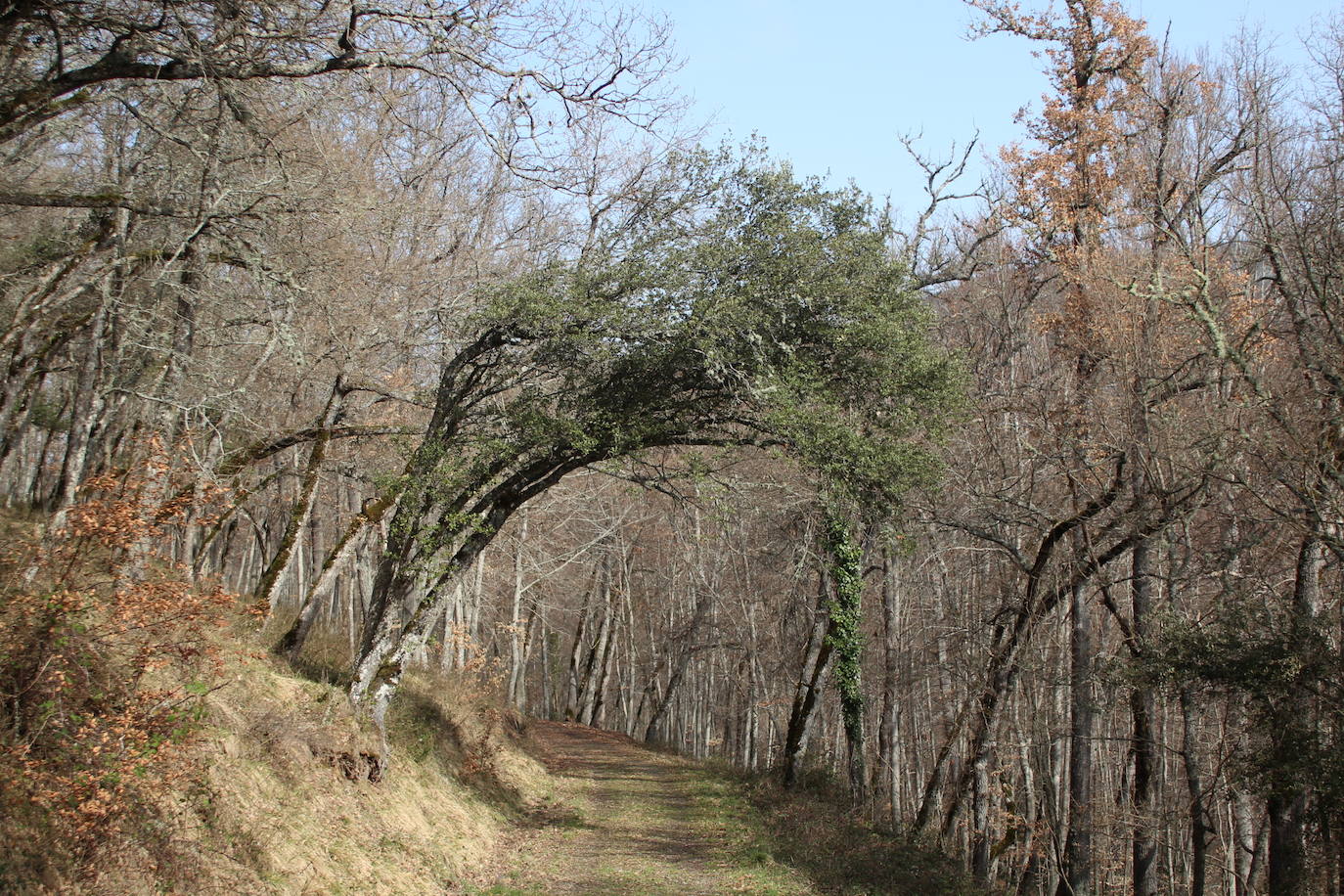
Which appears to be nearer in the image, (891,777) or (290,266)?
(290,266)

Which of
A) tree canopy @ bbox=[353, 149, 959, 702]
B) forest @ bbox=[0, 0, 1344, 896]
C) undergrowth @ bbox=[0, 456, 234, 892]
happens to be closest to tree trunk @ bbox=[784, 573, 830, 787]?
forest @ bbox=[0, 0, 1344, 896]

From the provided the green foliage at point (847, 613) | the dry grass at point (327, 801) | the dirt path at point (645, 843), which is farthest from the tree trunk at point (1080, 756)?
the dry grass at point (327, 801)

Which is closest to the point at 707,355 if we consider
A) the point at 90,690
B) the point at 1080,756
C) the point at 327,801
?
the point at 327,801

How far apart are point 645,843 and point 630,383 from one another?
6.75 meters

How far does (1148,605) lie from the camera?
1322cm

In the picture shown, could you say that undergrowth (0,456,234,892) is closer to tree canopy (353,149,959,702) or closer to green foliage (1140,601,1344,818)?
tree canopy (353,149,959,702)

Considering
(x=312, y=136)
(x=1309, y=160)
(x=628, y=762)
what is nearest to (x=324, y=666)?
(x=312, y=136)

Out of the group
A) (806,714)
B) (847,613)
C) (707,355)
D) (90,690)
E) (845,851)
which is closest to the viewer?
(90,690)

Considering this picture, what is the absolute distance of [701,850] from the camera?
499 inches

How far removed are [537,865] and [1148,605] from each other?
9.37m

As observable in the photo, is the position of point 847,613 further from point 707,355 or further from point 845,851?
point 707,355

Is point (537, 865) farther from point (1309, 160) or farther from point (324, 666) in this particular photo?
point (1309, 160)

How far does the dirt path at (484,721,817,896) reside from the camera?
34.1ft

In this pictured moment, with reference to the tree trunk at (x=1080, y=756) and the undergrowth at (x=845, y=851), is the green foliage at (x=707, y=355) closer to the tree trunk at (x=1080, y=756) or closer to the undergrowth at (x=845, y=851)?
the tree trunk at (x=1080, y=756)
